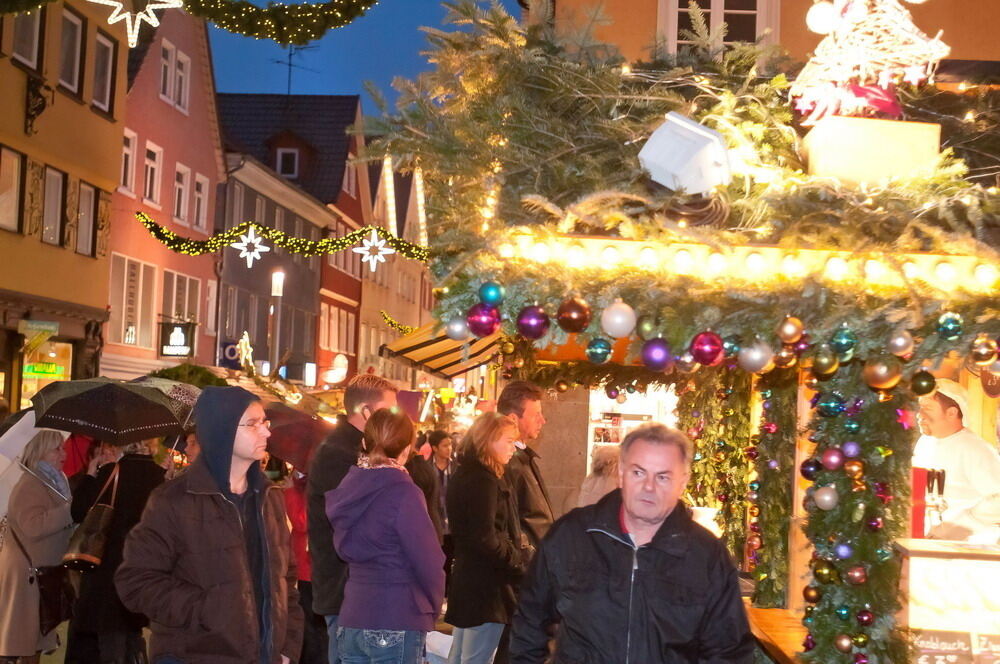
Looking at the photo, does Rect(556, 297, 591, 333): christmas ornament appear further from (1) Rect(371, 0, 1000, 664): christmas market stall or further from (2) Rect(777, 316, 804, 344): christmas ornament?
(2) Rect(777, 316, 804, 344): christmas ornament

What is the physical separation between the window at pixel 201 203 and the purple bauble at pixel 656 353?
3039 cm

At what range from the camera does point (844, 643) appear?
626cm

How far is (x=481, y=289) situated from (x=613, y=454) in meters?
2.45

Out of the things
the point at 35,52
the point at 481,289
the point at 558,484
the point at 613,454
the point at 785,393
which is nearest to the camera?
the point at 481,289

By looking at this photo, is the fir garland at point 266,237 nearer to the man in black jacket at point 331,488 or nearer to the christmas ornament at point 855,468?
the man in black jacket at point 331,488

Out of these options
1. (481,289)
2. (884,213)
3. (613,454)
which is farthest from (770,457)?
(481,289)

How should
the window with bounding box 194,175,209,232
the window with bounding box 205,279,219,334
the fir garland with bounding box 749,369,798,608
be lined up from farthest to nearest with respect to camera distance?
the window with bounding box 205,279,219,334, the window with bounding box 194,175,209,232, the fir garland with bounding box 749,369,798,608

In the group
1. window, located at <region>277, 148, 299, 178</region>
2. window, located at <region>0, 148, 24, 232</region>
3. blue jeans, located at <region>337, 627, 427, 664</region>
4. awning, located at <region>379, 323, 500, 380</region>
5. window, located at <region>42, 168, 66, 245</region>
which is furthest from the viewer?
window, located at <region>277, 148, 299, 178</region>

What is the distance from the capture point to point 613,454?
803 centimetres

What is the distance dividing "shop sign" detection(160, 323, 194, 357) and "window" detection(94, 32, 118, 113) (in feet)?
18.4

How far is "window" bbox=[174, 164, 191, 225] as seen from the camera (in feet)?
110

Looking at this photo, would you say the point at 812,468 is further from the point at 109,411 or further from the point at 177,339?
Answer: the point at 177,339

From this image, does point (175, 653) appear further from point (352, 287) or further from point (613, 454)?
point (352, 287)

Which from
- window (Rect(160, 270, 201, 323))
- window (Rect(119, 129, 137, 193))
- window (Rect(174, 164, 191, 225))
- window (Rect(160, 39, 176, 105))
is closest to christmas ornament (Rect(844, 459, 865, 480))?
window (Rect(119, 129, 137, 193))
